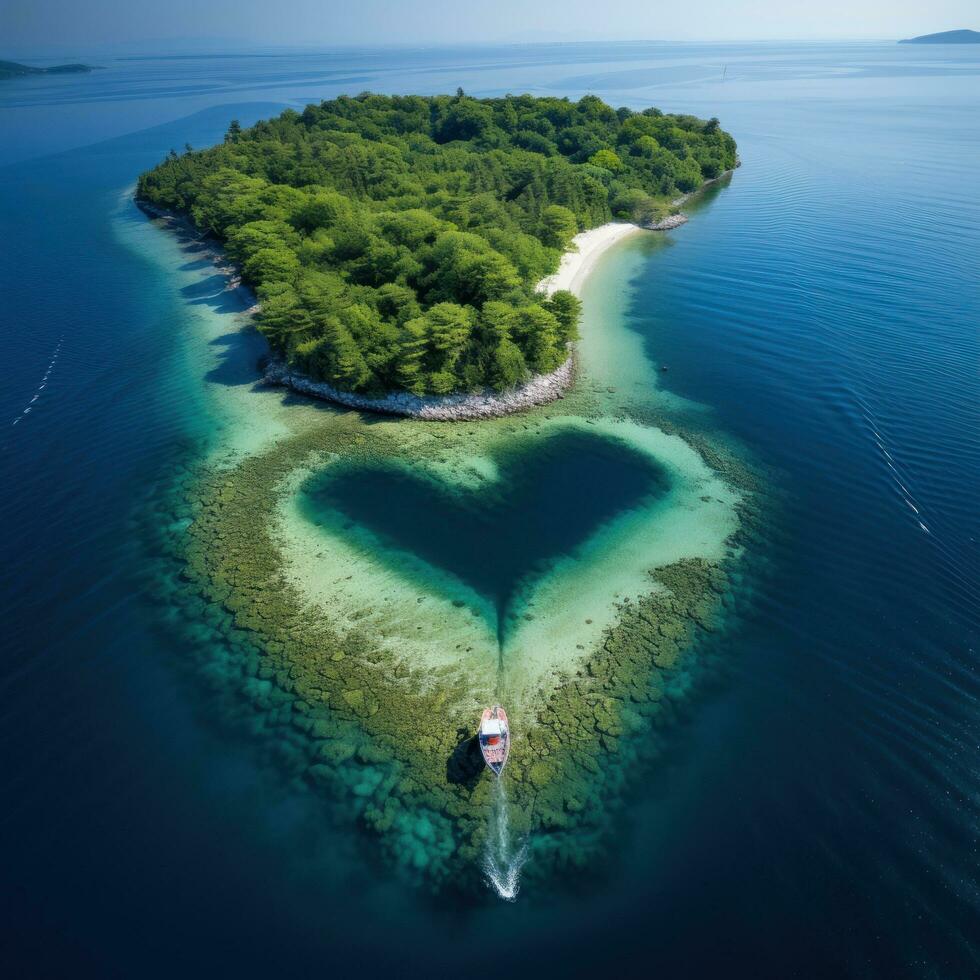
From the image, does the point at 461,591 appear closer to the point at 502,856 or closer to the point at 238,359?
the point at 502,856

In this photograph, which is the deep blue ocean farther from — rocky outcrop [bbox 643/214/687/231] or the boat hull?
rocky outcrop [bbox 643/214/687/231]

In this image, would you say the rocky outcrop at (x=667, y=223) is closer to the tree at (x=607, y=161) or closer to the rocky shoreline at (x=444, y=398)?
the tree at (x=607, y=161)

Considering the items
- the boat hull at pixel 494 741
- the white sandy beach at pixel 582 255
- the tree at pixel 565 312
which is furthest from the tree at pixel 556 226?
the boat hull at pixel 494 741

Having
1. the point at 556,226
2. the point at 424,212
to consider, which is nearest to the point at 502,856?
the point at 424,212

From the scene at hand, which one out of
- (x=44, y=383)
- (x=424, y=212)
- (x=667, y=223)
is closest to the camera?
(x=44, y=383)

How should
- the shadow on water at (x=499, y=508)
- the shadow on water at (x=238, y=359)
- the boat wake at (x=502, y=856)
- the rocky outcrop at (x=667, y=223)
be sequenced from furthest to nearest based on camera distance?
the rocky outcrop at (x=667, y=223)
the shadow on water at (x=238, y=359)
the shadow on water at (x=499, y=508)
the boat wake at (x=502, y=856)

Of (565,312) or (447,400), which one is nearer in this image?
(447,400)
